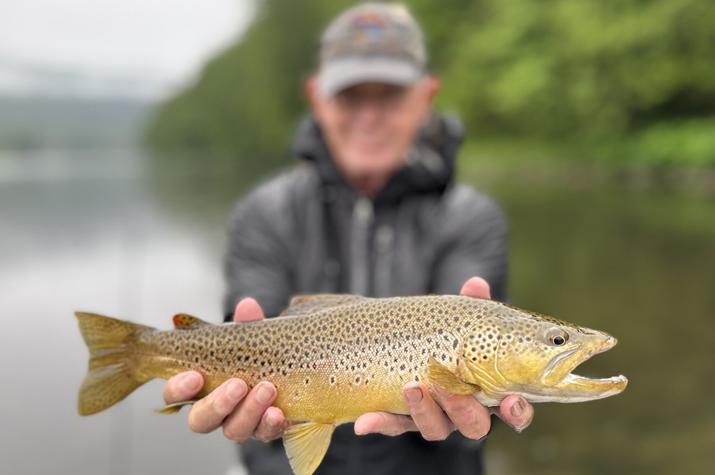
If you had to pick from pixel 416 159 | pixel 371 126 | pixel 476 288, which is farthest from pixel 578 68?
pixel 476 288

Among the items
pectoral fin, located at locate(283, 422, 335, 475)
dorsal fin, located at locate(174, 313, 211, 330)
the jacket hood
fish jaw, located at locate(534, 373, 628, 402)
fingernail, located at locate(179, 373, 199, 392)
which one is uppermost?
the jacket hood

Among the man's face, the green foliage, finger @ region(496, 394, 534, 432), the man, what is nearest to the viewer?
finger @ region(496, 394, 534, 432)

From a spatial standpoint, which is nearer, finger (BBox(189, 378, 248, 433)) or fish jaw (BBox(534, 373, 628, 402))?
fish jaw (BBox(534, 373, 628, 402))

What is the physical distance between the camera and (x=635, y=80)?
104 feet

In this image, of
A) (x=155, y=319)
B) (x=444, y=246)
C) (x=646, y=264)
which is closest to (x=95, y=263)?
(x=155, y=319)

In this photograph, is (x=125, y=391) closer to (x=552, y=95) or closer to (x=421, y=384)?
(x=421, y=384)

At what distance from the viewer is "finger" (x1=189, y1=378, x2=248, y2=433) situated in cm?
239

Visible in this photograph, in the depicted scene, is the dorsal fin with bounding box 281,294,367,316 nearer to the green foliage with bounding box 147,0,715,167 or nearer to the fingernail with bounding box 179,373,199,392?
the fingernail with bounding box 179,373,199,392

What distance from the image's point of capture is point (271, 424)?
8.08ft

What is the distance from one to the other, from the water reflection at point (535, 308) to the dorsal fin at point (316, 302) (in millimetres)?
4588

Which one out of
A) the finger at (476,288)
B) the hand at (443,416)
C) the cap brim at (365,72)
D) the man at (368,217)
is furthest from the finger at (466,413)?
the cap brim at (365,72)

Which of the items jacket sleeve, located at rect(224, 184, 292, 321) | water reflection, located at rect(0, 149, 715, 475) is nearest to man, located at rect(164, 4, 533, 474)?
jacket sleeve, located at rect(224, 184, 292, 321)

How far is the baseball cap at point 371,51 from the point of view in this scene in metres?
3.41

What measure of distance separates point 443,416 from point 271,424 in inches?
20.6
